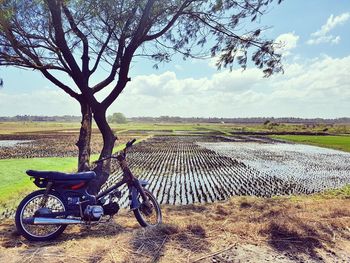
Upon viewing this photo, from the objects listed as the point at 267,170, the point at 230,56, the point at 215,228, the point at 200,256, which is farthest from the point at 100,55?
the point at 267,170

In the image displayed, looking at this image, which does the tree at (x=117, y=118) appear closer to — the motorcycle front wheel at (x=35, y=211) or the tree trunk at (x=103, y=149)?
the tree trunk at (x=103, y=149)

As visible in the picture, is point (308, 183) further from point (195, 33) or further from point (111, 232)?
point (111, 232)

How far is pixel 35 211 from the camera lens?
4617 millimetres

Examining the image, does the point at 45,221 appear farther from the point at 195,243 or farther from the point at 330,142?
the point at 330,142

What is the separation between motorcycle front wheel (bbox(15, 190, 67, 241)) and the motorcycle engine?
0.30 m

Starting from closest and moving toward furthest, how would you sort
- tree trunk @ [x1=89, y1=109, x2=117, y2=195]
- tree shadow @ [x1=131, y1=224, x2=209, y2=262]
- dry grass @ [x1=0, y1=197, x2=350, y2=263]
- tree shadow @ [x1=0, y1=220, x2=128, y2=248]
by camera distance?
dry grass @ [x1=0, y1=197, x2=350, y2=263] → tree shadow @ [x1=131, y1=224, x2=209, y2=262] → tree shadow @ [x1=0, y1=220, x2=128, y2=248] → tree trunk @ [x1=89, y1=109, x2=117, y2=195]

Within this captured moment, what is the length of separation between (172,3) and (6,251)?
470cm

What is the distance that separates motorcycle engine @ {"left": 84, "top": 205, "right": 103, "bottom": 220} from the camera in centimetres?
471

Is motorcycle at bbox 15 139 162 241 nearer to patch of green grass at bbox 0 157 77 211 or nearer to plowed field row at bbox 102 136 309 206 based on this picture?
plowed field row at bbox 102 136 309 206

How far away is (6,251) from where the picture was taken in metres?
Answer: 3.96

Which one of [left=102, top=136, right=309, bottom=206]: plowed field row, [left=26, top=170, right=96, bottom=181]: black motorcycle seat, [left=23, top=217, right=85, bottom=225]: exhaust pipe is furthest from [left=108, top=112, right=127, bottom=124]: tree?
[left=23, top=217, right=85, bottom=225]: exhaust pipe

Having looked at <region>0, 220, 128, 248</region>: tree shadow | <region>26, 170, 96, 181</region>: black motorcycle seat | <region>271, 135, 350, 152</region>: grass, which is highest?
<region>26, 170, 96, 181</region>: black motorcycle seat

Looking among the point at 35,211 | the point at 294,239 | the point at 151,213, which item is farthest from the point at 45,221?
the point at 294,239

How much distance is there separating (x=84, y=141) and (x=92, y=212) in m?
1.93
